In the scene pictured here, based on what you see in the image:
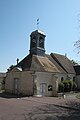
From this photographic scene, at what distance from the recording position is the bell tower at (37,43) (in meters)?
31.8

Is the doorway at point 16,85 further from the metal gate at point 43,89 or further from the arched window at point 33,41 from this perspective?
the arched window at point 33,41

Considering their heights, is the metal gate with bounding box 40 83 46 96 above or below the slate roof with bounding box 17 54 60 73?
below

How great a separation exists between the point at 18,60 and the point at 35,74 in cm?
656

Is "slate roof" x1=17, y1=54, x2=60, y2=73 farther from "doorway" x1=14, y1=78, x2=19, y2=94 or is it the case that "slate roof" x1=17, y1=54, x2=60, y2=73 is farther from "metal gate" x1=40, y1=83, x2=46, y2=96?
"metal gate" x1=40, y1=83, x2=46, y2=96

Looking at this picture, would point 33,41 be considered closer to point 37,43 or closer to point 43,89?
point 37,43

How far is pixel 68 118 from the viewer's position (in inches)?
570

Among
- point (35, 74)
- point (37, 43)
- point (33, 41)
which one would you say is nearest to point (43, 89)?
point (35, 74)

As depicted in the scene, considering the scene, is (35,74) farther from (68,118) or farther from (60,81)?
(68,118)

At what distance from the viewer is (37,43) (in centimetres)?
3181

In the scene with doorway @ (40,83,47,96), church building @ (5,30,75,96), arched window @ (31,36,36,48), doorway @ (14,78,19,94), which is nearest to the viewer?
church building @ (5,30,75,96)

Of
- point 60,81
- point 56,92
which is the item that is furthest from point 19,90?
point 60,81

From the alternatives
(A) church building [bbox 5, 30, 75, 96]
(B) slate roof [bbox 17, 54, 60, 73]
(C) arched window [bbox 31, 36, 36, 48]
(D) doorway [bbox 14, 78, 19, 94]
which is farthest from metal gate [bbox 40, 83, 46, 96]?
(C) arched window [bbox 31, 36, 36, 48]

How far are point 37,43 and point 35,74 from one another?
5.81 metres

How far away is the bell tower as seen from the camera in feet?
104
